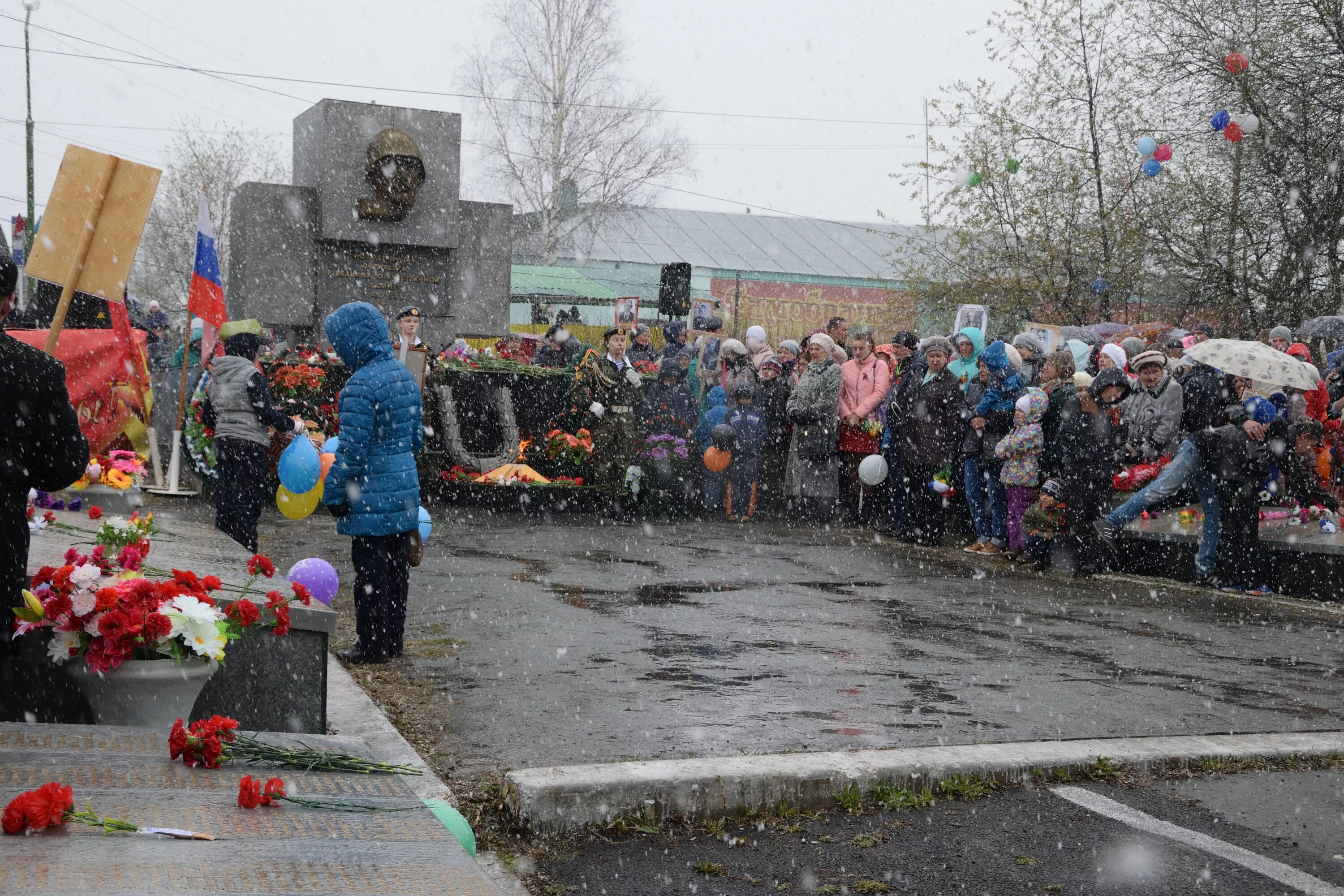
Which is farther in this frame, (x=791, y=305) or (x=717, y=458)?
(x=791, y=305)

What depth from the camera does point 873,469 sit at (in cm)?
1489

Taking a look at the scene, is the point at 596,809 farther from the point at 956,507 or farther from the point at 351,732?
the point at 956,507

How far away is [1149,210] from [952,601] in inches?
612

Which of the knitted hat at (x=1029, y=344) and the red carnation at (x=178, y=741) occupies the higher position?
the knitted hat at (x=1029, y=344)

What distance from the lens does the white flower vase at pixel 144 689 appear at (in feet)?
14.7

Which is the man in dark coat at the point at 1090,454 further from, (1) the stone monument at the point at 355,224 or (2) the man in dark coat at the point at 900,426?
(1) the stone monument at the point at 355,224

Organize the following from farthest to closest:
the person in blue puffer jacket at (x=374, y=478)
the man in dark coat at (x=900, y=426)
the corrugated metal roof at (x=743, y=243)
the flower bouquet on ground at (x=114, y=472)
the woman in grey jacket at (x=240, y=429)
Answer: the corrugated metal roof at (x=743, y=243), the man in dark coat at (x=900, y=426), the woman in grey jacket at (x=240, y=429), the flower bouquet on ground at (x=114, y=472), the person in blue puffer jacket at (x=374, y=478)

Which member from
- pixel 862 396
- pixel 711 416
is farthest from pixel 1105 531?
pixel 711 416

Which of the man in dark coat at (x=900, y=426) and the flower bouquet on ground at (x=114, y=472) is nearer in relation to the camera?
the flower bouquet on ground at (x=114, y=472)

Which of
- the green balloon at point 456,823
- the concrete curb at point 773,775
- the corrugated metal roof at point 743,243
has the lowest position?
the concrete curb at point 773,775

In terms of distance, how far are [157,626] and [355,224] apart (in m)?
14.9

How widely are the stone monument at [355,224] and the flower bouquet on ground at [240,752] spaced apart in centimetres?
1550

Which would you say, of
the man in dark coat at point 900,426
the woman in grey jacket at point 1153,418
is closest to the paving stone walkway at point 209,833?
the woman in grey jacket at point 1153,418

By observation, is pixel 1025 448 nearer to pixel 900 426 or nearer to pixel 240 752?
pixel 900 426
